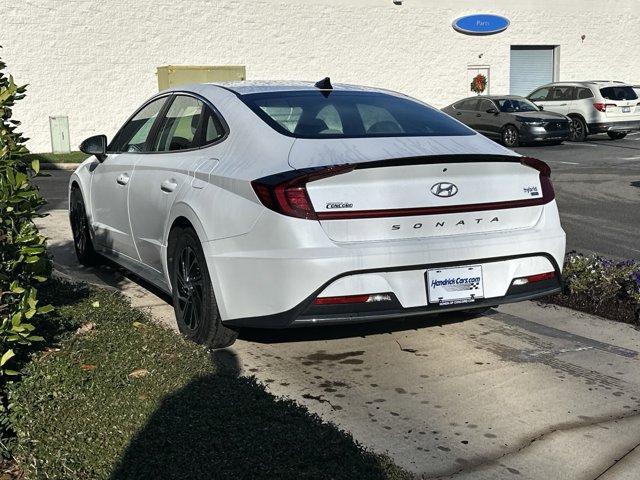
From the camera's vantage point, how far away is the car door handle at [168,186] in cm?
510

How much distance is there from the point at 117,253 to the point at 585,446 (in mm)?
3839

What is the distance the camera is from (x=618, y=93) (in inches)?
927

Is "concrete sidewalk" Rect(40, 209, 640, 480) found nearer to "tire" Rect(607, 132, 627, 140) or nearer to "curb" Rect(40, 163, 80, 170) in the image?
"curb" Rect(40, 163, 80, 170)

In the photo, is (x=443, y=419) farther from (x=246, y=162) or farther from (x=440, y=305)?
(x=246, y=162)

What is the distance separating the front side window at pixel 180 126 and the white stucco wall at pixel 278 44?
57.1ft

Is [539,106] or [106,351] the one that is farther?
[539,106]

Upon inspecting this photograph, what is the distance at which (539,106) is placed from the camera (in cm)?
2383

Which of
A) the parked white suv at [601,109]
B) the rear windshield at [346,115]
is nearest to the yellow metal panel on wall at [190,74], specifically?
the parked white suv at [601,109]

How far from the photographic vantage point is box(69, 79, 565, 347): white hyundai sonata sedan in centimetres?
411

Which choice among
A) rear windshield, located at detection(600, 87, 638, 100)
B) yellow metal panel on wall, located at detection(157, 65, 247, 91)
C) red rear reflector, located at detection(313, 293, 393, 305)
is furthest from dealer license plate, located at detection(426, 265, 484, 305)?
rear windshield, located at detection(600, 87, 638, 100)

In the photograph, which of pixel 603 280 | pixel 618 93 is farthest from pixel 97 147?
pixel 618 93

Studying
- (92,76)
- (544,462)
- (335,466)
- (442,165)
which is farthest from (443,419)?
(92,76)

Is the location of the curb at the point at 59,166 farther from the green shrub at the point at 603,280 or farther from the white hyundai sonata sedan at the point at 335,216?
the green shrub at the point at 603,280

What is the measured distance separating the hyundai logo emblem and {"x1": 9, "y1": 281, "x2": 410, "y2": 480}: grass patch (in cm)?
129
